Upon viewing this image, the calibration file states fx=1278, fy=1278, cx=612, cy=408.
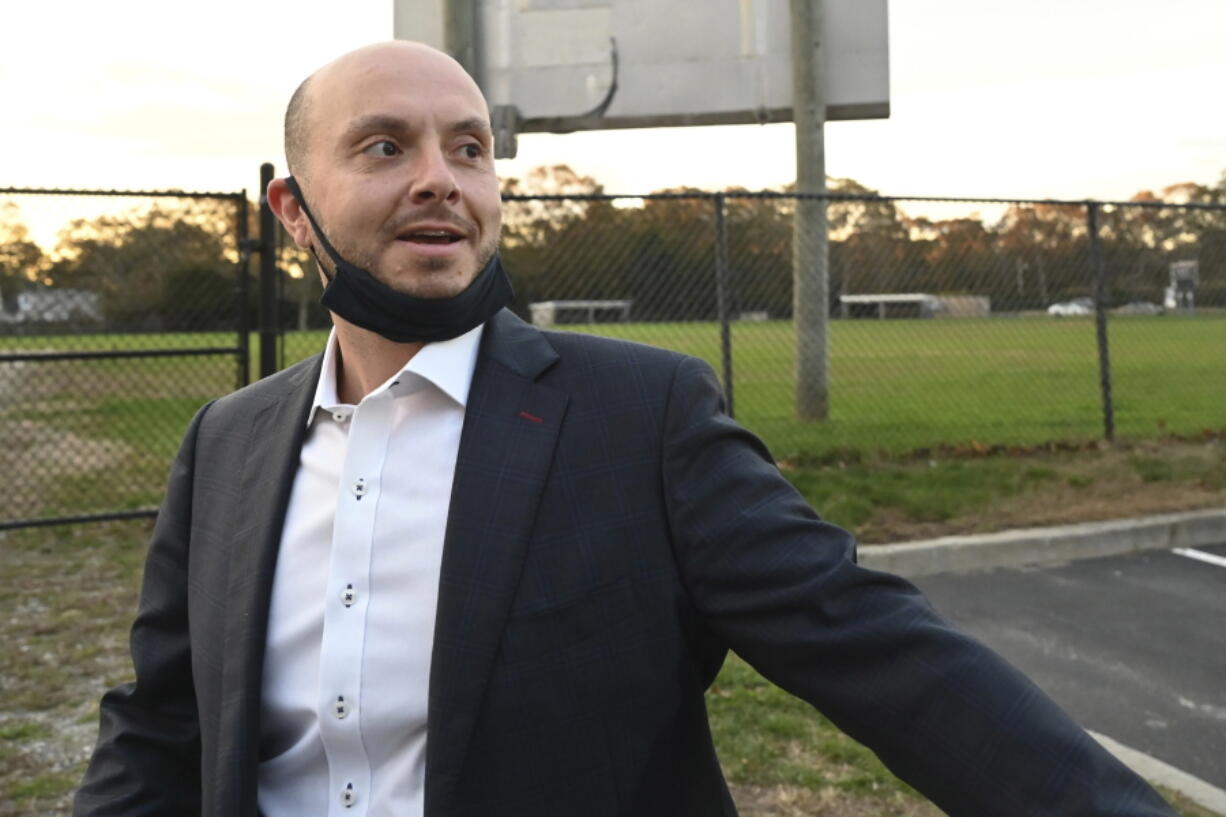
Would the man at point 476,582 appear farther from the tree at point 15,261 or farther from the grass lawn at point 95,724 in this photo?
the tree at point 15,261

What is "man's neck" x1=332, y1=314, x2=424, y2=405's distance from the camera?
1901mm

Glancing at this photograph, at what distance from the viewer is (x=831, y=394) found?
11633mm

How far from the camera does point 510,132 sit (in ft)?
28.6

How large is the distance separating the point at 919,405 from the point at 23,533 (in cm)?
759

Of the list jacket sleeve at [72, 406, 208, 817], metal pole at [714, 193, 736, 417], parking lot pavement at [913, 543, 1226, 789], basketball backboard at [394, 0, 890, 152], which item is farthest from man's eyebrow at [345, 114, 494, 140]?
basketball backboard at [394, 0, 890, 152]

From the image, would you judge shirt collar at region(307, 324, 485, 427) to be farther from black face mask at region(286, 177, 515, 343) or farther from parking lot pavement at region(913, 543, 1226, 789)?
parking lot pavement at region(913, 543, 1226, 789)

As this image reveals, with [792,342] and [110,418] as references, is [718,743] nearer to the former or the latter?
[792,342]

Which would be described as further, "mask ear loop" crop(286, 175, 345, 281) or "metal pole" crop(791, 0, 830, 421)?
"metal pole" crop(791, 0, 830, 421)

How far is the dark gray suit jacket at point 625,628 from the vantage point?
1.41 m

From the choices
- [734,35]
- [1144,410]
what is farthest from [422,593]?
[1144,410]

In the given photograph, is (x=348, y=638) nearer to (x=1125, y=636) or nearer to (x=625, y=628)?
(x=625, y=628)

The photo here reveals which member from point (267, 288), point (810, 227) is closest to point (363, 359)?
point (267, 288)

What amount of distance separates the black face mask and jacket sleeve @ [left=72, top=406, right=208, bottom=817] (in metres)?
0.51

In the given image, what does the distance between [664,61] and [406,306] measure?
9.40 metres
